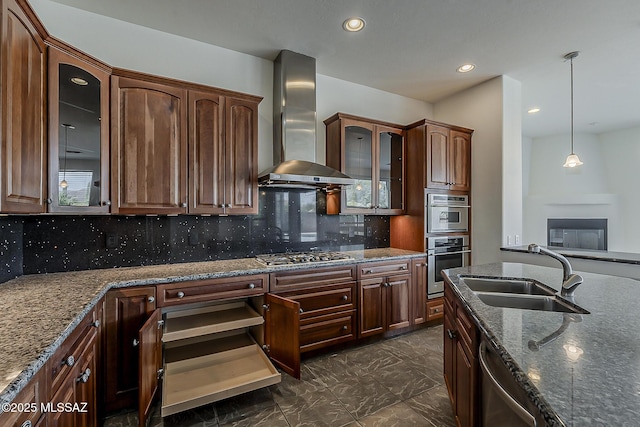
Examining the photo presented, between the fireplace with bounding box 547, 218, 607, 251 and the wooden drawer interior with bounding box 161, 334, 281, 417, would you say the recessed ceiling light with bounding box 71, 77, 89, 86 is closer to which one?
the wooden drawer interior with bounding box 161, 334, 281, 417

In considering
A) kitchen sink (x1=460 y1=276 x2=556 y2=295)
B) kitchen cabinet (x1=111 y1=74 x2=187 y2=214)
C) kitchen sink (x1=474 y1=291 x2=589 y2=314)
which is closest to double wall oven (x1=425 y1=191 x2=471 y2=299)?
kitchen sink (x1=460 y1=276 x2=556 y2=295)

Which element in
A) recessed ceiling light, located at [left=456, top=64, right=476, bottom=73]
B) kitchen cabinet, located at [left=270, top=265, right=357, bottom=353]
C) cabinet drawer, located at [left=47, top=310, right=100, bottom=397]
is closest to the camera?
cabinet drawer, located at [left=47, top=310, right=100, bottom=397]

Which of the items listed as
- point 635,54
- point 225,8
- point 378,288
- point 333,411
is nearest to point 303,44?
point 225,8

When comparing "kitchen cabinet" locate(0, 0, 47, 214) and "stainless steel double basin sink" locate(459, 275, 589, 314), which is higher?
"kitchen cabinet" locate(0, 0, 47, 214)

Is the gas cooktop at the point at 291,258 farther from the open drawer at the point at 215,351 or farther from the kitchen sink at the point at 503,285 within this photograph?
the kitchen sink at the point at 503,285

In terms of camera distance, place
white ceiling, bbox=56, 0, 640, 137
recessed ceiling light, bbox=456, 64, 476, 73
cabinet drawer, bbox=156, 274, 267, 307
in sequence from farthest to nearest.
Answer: recessed ceiling light, bbox=456, 64, 476, 73
white ceiling, bbox=56, 0, 640, 137
cabinet drawer, bbox=156, 274, 267, 307

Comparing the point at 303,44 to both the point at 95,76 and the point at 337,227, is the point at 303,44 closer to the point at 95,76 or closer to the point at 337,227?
the point at 95,76

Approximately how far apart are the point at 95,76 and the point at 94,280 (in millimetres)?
1395

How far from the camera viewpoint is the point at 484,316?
121 centimetres

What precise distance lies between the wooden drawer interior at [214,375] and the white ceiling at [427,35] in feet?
8.81

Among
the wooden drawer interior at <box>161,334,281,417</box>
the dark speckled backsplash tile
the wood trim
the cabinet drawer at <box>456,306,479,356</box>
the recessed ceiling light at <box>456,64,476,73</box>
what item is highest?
the recessed ceiling light at <box>456,64,476,73</box>

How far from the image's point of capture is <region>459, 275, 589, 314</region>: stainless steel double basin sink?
1.48 metres

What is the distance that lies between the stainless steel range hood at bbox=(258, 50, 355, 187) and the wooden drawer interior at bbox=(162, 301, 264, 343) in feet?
3.97

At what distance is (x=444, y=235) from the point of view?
339 centimetres
